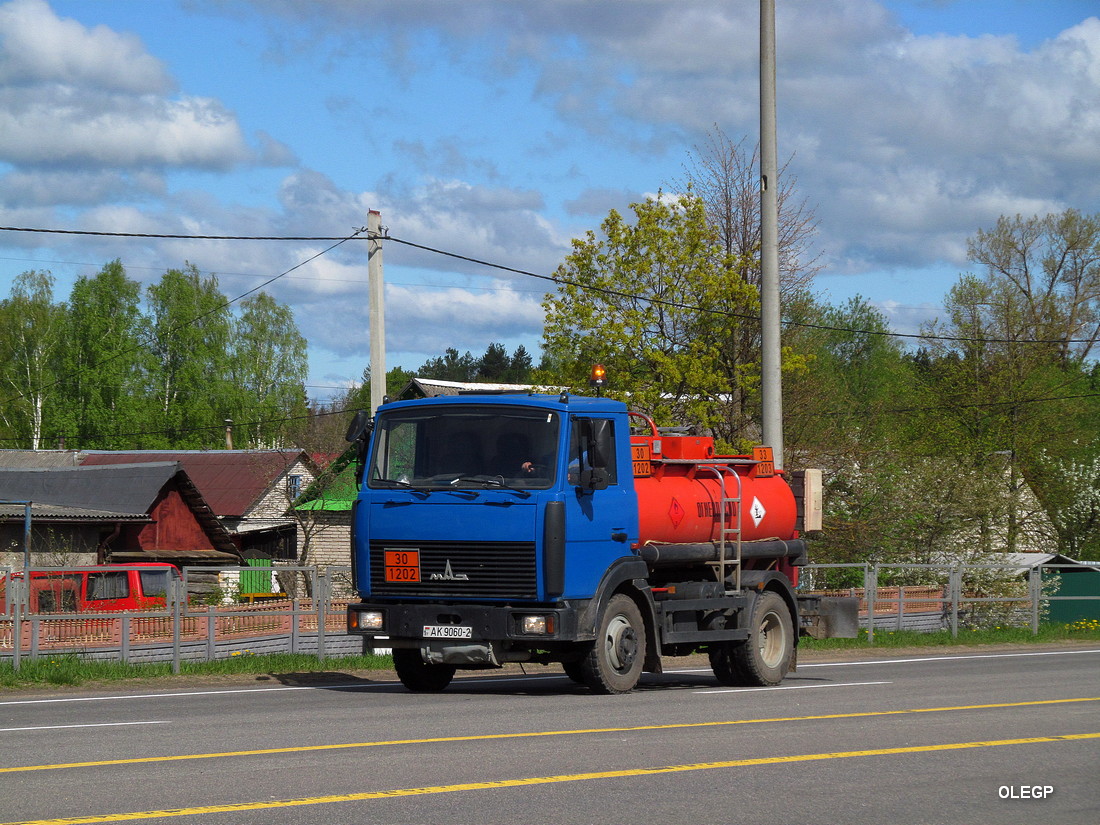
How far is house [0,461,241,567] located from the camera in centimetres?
3494

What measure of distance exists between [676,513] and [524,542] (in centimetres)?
244

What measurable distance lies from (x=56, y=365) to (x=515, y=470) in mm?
68728

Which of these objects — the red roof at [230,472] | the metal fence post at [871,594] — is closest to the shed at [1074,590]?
the metal fence post at [871,594]

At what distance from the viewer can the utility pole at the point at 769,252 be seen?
69.6ft

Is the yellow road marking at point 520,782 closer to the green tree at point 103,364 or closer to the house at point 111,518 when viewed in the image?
the house at point 111,518

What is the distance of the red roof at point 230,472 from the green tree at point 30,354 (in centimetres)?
1241

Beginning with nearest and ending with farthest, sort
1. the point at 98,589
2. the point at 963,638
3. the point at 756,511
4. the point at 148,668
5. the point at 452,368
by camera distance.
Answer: the point at 756,511 → the point at 148,668 → the point at 98,589 → the point at 963,638 → the point at 452,368

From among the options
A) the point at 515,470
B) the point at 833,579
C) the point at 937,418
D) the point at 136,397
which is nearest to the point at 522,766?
the point at 515,470

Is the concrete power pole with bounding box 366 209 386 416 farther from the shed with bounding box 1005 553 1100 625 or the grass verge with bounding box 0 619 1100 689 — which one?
the shed with bounding box 1005 553 1100 625

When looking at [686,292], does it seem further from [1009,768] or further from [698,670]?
[1009,768]

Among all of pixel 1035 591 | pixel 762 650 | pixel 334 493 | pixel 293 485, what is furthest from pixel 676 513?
pixel 293 485

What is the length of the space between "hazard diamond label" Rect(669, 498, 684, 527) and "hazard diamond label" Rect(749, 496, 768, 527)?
4.83ft

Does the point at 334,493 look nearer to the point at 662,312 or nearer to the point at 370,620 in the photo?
the point at 662,312

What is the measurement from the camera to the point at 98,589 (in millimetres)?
23797
